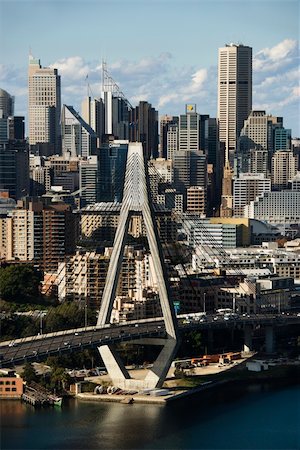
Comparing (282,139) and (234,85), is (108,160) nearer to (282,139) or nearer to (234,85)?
(282,139)

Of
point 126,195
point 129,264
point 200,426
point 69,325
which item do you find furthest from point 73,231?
point 200,426

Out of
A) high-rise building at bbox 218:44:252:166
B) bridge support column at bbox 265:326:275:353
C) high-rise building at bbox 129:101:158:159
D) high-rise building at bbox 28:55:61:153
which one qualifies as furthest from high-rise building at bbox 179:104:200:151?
bridge support column at bbox 265:326:275:353

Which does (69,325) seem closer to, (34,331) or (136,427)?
(34,331)

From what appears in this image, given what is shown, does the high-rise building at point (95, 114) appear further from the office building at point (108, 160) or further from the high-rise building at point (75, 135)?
the office building at point (108, 160)

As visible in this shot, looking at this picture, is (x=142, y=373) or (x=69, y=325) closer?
(x=142, y=373)

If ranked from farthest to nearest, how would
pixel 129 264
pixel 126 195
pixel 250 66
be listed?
pixel 250 66
pixel 129 264
pixel 126 195
